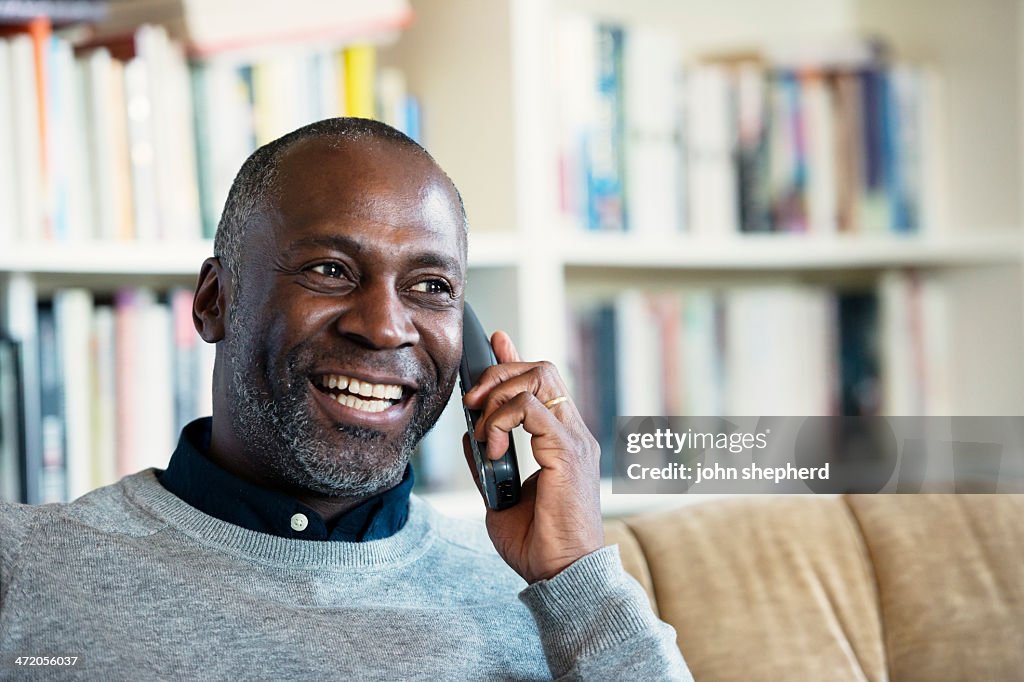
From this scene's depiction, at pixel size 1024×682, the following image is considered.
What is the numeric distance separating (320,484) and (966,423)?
1.47 m

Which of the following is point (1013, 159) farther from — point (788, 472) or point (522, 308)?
point (522, 308)

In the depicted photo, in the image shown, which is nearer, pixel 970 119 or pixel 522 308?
pixel 522 308

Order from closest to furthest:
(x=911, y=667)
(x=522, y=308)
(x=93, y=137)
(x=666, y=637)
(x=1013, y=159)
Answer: (x=666, y=637)
(x=911, y=667)
(x=93, y=137)
(x=522, y=308)
(x=1013, y=159)

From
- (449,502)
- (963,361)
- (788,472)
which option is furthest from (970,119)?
(449,502)

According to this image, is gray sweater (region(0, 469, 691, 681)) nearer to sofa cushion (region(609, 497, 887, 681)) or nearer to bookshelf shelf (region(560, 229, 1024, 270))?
sofa cushion (region(609, 497, 887, 681))

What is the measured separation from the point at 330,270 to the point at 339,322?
0.18ft

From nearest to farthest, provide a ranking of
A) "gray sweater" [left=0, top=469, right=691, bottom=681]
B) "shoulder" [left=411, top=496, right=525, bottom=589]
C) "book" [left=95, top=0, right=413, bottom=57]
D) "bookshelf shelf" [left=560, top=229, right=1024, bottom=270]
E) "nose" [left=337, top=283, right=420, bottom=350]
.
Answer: "gray sweater" [left=0, top=469, right=691, bottom=681] < "nose" [left=337, top=283, right=420, bottom=350] < "shoulder" [left=411, top=496, right=525, bottom=589] < "book" [left=95, top=0, right=413, bottom=57] < "bookshelf shelf" [left=560, top=229, right=1024, bottom=270]

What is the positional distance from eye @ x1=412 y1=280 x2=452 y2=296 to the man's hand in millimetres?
94

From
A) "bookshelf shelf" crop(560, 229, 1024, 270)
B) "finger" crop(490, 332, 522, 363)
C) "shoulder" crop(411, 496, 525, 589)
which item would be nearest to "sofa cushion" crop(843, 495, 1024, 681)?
"shoulder" crop(411, 496, 525, 589)

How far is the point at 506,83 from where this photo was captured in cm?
183

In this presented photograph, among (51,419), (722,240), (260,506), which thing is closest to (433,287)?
(260,506)

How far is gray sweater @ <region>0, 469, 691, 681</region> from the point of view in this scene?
3.31 ft

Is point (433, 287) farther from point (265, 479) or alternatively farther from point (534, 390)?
point (265, 479)

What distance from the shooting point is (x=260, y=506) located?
1138 millimetres
